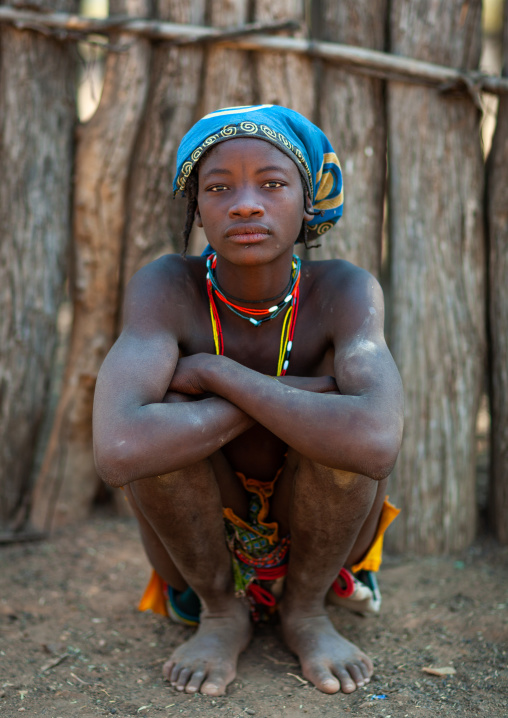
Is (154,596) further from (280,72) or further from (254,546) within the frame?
(280,72)

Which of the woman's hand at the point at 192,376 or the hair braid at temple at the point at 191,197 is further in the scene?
the hair braid at temple at the point at 191,197

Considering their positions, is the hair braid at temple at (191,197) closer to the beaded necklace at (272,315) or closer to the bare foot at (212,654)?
the beaded necklace at (272,315)

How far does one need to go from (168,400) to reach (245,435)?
14.5 inches

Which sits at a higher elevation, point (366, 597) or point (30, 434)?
point (30, 434)

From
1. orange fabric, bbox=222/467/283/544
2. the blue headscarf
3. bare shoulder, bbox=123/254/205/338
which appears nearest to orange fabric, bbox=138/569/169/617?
orange fabric, bbox=222/467/283/544

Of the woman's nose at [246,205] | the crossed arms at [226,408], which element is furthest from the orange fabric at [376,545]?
the woman's nose at [246,205]

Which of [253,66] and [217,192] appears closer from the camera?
[217,192]

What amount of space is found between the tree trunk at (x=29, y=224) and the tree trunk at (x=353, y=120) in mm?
1124

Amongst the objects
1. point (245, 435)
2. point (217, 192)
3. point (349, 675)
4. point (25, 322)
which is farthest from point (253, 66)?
point (349, 675)

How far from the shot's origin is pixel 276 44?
118 inches

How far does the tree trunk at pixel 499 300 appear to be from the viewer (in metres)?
3.05

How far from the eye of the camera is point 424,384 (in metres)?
3.04

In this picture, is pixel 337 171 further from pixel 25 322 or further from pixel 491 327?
pixel 25 322

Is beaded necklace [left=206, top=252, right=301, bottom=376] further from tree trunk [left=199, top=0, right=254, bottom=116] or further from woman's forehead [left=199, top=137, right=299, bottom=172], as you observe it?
tree trunk [left=199, top=0, right=254, bottom=116]
